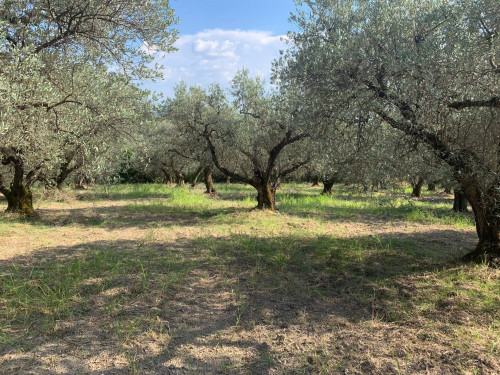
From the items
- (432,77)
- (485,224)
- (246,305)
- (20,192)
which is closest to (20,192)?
(20,192)

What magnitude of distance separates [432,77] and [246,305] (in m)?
4.55

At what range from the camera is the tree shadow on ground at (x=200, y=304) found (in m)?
3.76

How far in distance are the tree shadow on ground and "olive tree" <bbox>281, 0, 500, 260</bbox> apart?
231 cm

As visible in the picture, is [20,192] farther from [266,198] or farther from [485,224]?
[485,224]

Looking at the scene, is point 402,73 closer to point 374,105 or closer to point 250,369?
point 374,105

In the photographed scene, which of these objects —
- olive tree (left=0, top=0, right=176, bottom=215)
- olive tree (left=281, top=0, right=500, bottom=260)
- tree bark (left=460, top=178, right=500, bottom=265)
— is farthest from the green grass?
tree bark (left=460, top=178, right=500, bottom=265)

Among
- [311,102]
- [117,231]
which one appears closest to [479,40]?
[311,102]

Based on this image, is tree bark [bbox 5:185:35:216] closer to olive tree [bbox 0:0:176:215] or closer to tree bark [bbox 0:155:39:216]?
tree bark [bbox 0:155:39:216]

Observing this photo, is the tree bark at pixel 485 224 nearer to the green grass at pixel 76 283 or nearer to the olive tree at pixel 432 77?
the olive tree at pixel 432 77

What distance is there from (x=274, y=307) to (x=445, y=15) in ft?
17.9

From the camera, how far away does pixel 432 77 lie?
4.93 meters

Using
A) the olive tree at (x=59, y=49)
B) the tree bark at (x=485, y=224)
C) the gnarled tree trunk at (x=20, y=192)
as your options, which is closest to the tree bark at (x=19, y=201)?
the gnarled tree trunk at (x=20, y=192)

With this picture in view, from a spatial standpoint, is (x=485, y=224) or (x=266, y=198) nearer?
(x=485, y=224)

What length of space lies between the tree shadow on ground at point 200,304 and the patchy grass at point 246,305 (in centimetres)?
2
